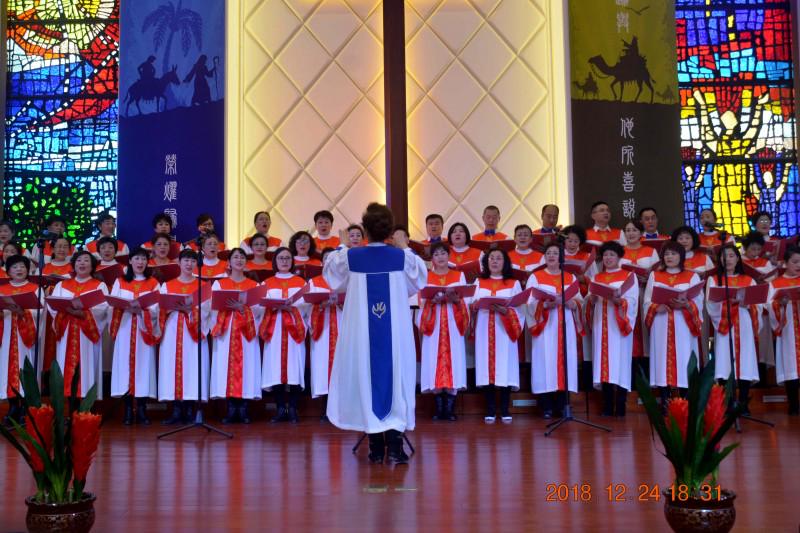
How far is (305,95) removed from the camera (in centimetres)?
920

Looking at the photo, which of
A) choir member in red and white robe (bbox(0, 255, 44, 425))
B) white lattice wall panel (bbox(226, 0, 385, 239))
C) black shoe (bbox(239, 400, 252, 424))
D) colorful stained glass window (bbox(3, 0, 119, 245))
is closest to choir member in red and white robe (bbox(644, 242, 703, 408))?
black shoe (bbox(239, 400, 252, 424))

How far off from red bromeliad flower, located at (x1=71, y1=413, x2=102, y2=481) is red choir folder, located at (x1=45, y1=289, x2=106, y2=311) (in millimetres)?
3561

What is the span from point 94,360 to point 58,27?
16.2 feet

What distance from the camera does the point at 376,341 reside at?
4.83m

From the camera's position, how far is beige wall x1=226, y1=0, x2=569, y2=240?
9125 millimetres

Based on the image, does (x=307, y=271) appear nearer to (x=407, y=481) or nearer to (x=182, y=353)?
(x=182, y=353)

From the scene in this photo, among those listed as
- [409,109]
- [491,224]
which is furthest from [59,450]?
[409,109]

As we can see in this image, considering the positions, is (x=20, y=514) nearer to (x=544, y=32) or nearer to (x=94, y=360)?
(x=94, y=360)

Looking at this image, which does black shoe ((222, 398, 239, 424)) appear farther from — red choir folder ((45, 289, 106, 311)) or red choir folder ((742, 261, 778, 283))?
red choir folder ((742, 261, 778, 283))

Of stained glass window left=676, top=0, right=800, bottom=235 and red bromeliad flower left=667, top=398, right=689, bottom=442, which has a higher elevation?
stained glass window left=676, top=0, right=800, bottom=235

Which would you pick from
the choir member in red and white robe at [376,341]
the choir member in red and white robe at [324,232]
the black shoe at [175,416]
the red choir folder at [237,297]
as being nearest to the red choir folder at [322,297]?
the red choir folder at [237,297]

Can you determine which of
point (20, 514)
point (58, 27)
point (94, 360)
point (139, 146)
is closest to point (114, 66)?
point (58, 27)

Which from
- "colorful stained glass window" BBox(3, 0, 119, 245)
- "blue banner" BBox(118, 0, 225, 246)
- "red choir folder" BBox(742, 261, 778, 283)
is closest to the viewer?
"red choir folder" BBox(742, 261, 778, 283)

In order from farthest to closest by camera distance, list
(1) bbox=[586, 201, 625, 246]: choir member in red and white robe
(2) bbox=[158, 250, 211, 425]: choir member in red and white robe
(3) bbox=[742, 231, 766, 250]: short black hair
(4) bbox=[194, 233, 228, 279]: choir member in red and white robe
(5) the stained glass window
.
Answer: (5) the stained glass window, (1) bbox=[586, 201, 625, 246]: choir member in red and white robe, (3) bbox=[742, 231, 766, 250]: short black hair, (4) bbox=[194, 233, 228, 279]: choir member in red and white robe, (2) bbox=[158, 250, 211, 425]: choir member in red and white robe
